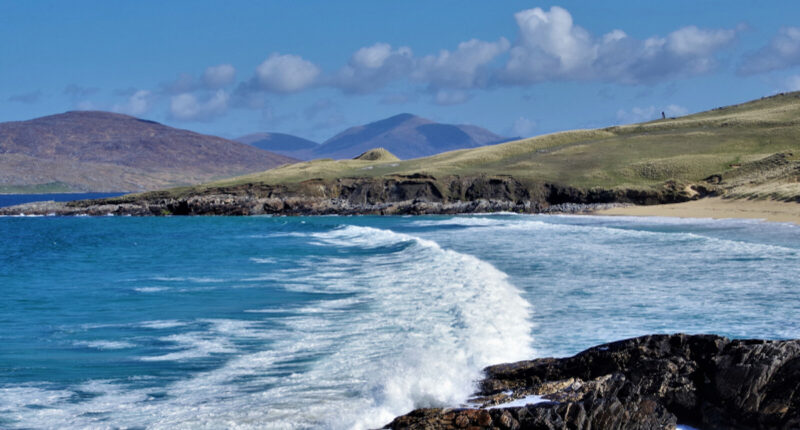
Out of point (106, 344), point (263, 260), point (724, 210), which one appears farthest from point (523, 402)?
point (724, 210)

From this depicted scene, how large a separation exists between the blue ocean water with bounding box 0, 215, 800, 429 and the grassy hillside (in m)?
29.9

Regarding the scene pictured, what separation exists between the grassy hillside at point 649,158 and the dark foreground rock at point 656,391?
41079 mm

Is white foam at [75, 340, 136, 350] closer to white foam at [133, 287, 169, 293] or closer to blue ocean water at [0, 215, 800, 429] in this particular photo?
blue ocean water at [0, 215, 800, 429]

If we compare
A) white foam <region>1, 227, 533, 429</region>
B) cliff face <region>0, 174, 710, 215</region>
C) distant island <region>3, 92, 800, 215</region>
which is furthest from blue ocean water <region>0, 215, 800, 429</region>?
cliff face <region>0, 174, 710, 215</region>

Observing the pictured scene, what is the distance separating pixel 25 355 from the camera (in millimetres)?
12078

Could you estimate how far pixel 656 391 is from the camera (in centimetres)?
718

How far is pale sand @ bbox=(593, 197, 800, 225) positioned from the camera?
123 feet

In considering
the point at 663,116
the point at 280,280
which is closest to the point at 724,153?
the point at 663,116

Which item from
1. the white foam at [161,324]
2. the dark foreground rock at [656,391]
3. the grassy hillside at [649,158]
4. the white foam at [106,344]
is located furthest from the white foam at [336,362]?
the grassy hillside at [649,158]

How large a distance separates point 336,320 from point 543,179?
55.2 m

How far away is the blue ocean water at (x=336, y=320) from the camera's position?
8867mm

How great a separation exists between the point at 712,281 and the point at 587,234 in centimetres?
1629

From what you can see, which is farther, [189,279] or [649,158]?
[649,158]

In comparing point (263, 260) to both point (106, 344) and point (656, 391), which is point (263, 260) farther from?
point (656, 391)
